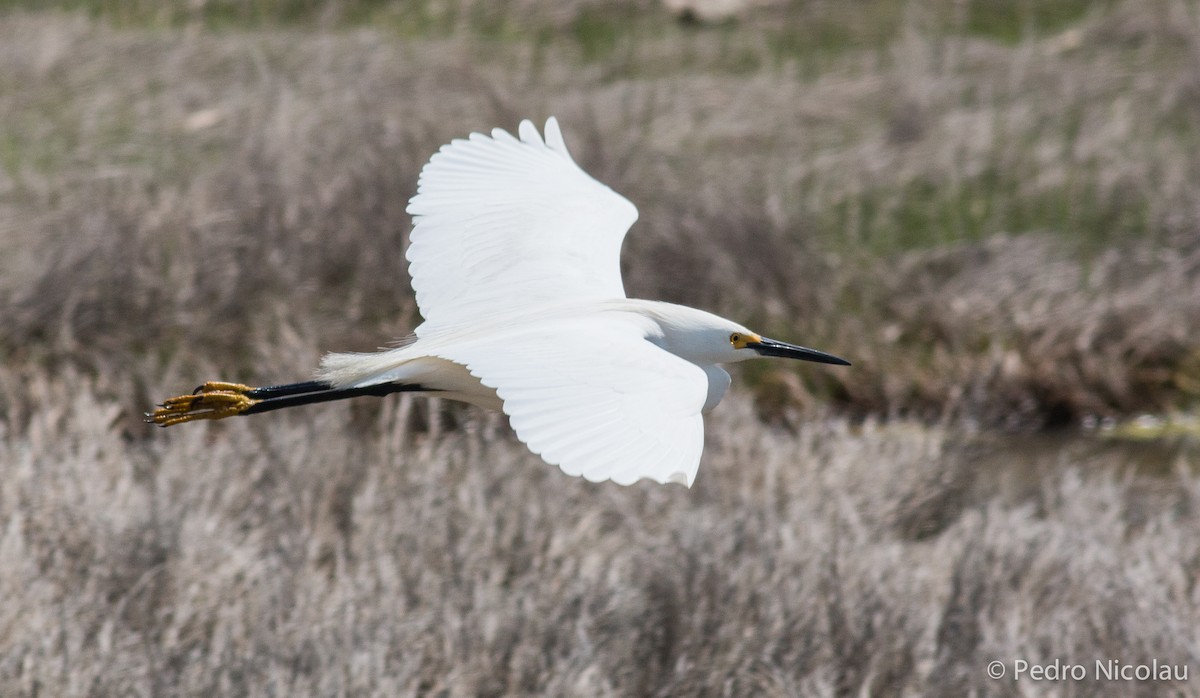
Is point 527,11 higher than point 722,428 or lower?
higher

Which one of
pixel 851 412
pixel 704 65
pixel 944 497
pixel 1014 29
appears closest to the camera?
pixel 944 497

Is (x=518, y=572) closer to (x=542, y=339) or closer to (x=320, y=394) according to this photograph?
(x=320, y=394)

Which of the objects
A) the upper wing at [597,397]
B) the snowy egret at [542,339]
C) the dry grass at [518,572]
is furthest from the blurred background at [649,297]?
the upper wing at [597,397]

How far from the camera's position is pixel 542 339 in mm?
2424

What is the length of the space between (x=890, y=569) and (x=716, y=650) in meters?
0.48

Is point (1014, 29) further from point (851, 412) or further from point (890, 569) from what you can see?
point (890, 569)

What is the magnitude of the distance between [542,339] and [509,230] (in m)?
0.62

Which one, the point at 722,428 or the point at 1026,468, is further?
the point at 1026,468

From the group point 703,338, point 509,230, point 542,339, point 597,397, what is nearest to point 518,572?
point 509,230

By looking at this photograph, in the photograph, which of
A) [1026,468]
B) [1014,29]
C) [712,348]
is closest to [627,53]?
[1014,29]

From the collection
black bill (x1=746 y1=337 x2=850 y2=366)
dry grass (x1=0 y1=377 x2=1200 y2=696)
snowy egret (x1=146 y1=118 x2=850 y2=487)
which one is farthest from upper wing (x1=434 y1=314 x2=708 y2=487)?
dry grass (x1=0 y1=377 x2=1200 y2=696)

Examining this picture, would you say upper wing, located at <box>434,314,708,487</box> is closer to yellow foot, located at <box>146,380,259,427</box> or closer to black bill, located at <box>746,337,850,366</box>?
black bill, located at <box>746,337,850,366</box>

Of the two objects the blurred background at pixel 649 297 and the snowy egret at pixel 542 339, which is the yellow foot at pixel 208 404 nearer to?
the snowy egret at pixel 542 339

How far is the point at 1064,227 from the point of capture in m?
6.31
